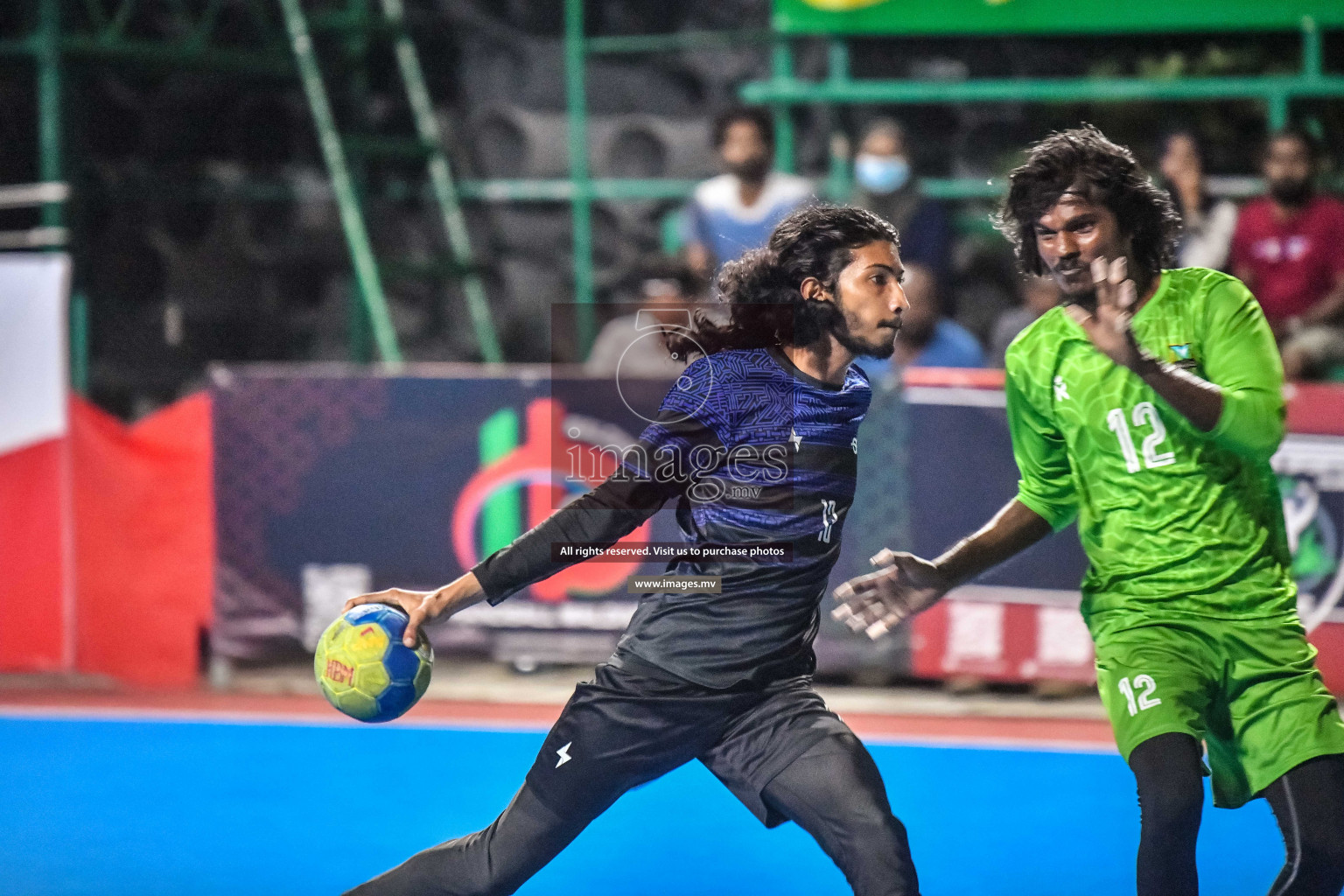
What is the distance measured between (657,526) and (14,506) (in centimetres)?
359

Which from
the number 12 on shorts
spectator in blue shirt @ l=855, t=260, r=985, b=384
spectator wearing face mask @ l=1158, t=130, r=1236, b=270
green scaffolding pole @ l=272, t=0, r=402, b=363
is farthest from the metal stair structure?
the number 12 on shorts

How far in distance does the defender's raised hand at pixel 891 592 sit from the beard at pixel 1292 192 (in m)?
5.52

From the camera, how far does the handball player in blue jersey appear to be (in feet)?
12.0

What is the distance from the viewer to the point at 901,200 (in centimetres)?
886

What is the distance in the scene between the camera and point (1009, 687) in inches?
299

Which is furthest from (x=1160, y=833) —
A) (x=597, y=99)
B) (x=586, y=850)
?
(x=597, y=99)

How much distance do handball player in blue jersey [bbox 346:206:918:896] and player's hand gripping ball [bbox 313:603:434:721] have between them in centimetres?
6

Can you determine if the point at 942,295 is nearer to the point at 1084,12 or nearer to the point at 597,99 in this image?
the point at 1084,12

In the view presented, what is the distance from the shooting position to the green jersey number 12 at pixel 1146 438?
12.3ft

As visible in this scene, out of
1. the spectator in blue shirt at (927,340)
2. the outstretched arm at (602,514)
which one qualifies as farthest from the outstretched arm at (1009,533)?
the spectator in blue shirt at (927,340)

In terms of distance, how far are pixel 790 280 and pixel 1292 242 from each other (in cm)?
556

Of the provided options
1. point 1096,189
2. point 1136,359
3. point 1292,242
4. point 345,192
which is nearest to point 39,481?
point 345,192

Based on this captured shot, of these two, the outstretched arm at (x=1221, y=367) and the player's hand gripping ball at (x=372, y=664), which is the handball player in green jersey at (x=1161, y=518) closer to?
the outstretched arm at (x=1221, y=367)

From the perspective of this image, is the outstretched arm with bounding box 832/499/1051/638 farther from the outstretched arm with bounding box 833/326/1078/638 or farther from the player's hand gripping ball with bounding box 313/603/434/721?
the player's hand gripping ball with bounding box 313/603/434/721
